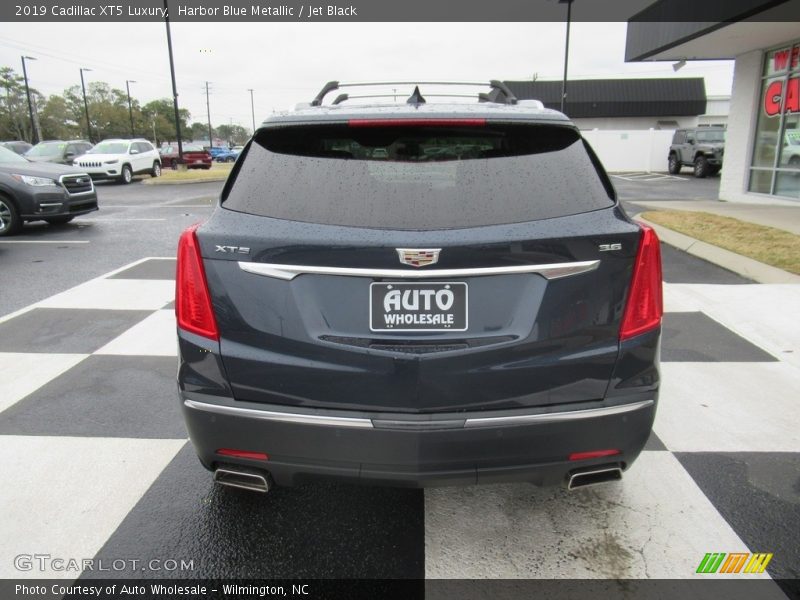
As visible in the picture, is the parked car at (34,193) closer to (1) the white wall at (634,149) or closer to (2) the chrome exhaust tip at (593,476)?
(2) the chrome exhaust tip at (593,476)

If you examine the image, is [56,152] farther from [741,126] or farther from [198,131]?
[198,131]

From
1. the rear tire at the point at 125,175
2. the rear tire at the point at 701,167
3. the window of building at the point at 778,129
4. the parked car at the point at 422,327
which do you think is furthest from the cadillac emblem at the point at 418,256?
the rear tire at the point at 701,167

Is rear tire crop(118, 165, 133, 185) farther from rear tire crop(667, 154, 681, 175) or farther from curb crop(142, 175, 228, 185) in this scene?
rear tire crop(667, 154, 681, 175)

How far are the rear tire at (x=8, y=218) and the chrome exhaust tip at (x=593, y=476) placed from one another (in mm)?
10896

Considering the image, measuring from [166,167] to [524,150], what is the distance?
40.9m

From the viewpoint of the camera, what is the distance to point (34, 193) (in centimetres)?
998

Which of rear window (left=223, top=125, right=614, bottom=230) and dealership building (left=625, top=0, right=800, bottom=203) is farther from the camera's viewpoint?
dealership building (left=625, top=0, right=800, bottom=203)

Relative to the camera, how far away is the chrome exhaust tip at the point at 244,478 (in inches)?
82.9

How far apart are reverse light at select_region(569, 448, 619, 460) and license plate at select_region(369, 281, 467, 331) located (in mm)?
617

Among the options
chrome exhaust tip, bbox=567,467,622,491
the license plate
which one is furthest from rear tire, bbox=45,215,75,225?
chrome exhaust tip, bbox=567,467,622,491

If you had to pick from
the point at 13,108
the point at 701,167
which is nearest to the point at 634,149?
the point at 701,167

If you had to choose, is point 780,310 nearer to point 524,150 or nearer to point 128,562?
point 524,150

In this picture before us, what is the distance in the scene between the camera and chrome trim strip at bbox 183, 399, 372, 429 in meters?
1.94

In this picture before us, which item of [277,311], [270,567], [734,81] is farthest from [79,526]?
[734,81]
